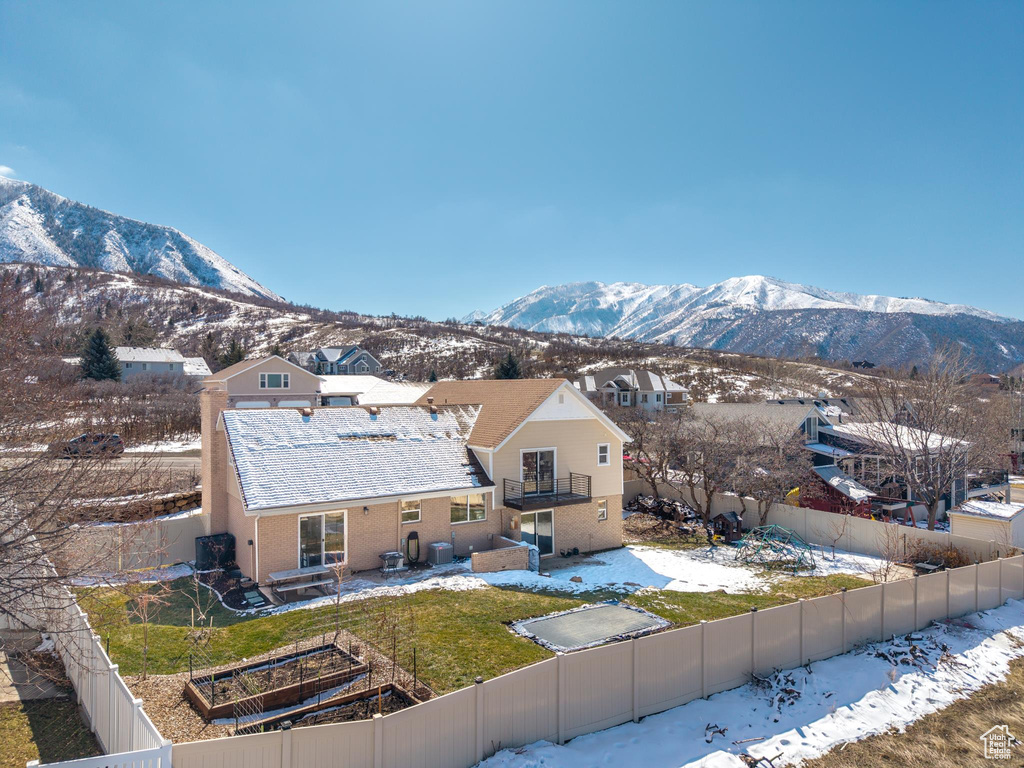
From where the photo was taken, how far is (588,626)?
48.3ft

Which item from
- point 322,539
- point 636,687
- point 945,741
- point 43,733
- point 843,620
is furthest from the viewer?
point 322,539

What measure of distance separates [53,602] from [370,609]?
662 cm

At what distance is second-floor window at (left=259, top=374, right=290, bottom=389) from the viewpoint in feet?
182

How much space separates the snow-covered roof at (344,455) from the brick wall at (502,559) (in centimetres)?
245

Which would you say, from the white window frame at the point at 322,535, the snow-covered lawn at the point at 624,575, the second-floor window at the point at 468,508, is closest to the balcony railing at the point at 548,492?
the second-floor window at the point at 468,508

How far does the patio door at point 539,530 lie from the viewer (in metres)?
22.3

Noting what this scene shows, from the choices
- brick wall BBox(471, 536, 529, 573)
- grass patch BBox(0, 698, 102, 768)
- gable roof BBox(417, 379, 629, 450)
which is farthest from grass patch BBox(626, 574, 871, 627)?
grass patch BBox(0, 698, 102, 768)

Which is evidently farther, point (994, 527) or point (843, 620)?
point (994, 527)

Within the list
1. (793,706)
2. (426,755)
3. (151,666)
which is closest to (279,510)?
(151,666)

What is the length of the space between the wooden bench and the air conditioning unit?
357 cm

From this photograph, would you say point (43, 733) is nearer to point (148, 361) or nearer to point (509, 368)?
point (509, 368)

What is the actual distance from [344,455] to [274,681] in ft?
32.8

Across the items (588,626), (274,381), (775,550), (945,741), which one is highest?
(274,381)

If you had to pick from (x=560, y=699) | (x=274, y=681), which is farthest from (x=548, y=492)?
(x=274, y=681)
